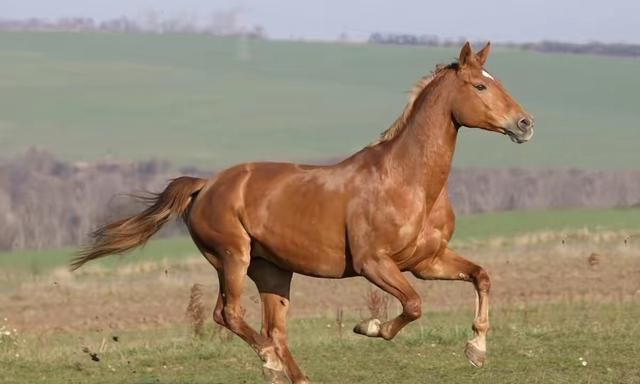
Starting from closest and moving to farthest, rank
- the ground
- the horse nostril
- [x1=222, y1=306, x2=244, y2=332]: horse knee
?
the horse nostril < [x1=222, y1=306, x2=244, y2=332]: horse knee < the ground

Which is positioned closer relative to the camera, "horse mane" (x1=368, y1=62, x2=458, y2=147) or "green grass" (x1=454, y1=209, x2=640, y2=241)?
"horse mane" (x1=368, y1=62, x2=458, y2=147)

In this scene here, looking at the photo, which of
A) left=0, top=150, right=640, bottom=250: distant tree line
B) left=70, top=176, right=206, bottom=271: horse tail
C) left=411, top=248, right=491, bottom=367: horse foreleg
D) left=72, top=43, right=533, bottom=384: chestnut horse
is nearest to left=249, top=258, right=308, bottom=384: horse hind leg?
left=72, top=43, right=533, bottom=384: chestnut horse

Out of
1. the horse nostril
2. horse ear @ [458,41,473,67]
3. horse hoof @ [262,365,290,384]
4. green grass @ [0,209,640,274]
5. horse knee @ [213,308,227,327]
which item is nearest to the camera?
the horse nostril

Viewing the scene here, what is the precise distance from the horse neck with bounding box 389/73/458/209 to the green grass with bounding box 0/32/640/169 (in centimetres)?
3613

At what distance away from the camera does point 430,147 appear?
9.23 meters

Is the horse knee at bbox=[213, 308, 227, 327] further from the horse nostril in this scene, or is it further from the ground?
the horse nostril

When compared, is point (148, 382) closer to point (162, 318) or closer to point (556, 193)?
point (162, 318)

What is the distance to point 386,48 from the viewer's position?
68250 millimetres

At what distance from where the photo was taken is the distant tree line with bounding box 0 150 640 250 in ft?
120

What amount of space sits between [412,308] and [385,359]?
10.3 feet

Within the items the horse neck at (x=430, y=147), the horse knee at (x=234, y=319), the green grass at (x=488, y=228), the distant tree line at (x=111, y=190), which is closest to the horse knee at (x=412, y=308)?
the horse neck at (x=430, y=147)

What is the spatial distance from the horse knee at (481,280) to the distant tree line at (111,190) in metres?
27.0

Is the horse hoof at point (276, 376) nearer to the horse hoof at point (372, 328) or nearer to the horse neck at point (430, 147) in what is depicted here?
the horse hoof at point (372, 328)

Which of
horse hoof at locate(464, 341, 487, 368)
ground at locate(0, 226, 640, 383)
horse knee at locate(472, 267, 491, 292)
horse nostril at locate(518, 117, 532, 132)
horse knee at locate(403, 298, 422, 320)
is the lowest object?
ground at locate(0, 226, 640, 383)
